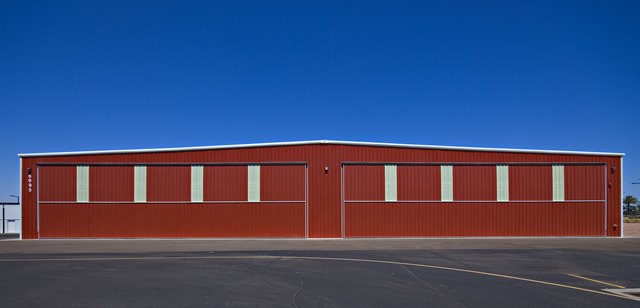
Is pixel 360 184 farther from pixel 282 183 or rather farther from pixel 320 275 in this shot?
pixel 320 275

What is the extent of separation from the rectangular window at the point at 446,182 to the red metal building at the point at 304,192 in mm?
52

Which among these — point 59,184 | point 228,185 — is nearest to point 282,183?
point 228,185

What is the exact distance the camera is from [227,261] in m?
15.4

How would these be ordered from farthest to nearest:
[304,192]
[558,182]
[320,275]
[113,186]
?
1. [558,182]
2. [113,186]
3. [304,192]
4. [320,275]

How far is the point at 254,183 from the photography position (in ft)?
83.0

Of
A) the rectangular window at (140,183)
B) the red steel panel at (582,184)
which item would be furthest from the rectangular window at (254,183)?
the red steel panel at (582,184)

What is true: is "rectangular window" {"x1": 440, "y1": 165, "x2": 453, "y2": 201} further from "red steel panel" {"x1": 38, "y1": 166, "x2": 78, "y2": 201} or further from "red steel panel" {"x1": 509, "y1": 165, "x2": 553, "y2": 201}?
"red steel panel" {"x1": 38, "y1": 166, "x2": 78, "y2": 201}

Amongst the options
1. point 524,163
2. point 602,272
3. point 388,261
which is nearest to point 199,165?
point 388,261

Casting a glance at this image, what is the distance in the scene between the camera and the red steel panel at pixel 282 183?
2525 centimetres

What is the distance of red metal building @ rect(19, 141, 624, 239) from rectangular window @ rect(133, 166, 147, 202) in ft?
0.17

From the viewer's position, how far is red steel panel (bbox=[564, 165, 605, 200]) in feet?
84.5

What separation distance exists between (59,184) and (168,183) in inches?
224

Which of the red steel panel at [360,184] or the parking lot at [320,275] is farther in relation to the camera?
the red steel panel at [360,184]

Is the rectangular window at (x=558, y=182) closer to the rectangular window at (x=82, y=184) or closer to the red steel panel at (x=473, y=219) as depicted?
the red steel panel at (x=473, y=219)
